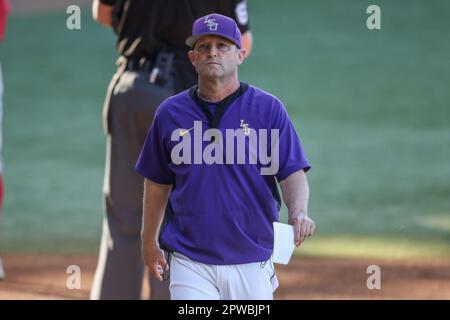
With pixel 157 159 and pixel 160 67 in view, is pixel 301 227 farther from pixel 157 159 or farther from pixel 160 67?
pixel 160 67

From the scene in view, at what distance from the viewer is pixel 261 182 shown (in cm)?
397

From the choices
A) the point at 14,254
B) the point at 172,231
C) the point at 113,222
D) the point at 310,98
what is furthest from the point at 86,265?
the point at 310,98

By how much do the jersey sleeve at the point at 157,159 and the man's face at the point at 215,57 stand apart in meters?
0.25

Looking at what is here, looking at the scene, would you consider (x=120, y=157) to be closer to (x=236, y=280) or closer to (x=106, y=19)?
(x=106, y=19)

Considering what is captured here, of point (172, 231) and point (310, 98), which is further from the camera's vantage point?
point (310, 98)

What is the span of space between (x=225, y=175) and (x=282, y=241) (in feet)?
1.02

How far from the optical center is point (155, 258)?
4137 millimetres

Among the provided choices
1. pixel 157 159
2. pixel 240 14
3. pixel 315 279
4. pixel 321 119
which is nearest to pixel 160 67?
pixel 240 14

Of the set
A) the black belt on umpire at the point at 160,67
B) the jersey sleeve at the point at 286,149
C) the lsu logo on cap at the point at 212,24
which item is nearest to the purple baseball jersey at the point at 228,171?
the jersey sleeve at the point at 286,149

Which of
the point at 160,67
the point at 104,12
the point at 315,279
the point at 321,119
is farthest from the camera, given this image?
the point at 321,119

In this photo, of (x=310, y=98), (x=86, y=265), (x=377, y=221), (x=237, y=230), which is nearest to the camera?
(x=237, y=230)

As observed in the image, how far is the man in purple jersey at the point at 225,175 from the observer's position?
3936mm

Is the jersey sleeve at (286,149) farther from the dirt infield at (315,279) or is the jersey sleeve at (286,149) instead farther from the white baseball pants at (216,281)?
the dirt infield at (315,279)

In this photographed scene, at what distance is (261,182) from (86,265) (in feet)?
13.7
